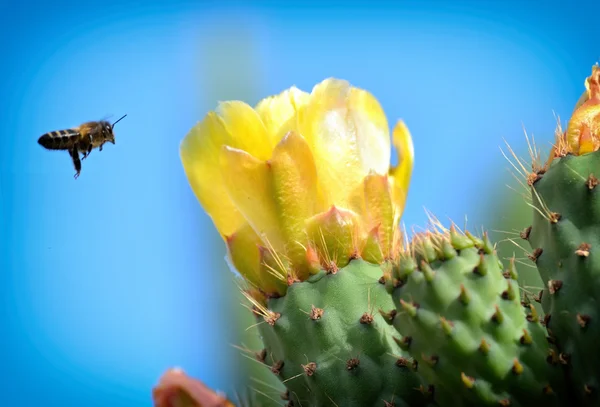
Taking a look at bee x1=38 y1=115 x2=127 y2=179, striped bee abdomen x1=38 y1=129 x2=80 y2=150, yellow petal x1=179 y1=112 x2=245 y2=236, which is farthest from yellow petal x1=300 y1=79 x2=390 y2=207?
striped bee abdomen x1=38 y1=129 x2=80 y2=150

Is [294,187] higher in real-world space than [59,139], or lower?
lower

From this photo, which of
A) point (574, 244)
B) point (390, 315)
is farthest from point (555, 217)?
point (390, 315)

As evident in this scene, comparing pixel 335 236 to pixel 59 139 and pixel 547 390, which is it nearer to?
pixel 547 390

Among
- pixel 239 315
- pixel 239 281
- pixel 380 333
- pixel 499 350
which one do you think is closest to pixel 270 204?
pixel 239 281

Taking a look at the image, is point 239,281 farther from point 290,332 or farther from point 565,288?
point 565,288

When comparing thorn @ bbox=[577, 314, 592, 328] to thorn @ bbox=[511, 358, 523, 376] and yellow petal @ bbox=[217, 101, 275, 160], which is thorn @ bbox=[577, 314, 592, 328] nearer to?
thorn @ bbox=[511, 358, 523, 376]

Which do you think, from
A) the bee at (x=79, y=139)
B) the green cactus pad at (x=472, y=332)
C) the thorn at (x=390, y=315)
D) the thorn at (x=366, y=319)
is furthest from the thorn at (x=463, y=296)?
the bee at (x=79, y=139)
